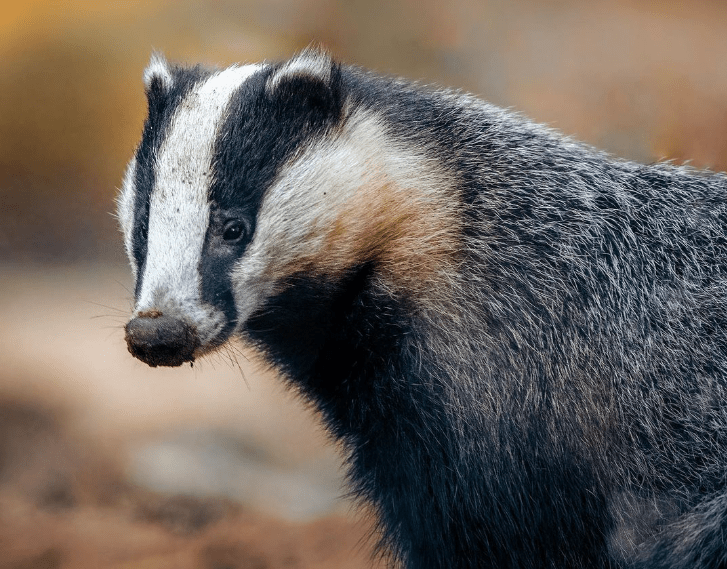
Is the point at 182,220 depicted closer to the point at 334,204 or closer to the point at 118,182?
the point at 334,204

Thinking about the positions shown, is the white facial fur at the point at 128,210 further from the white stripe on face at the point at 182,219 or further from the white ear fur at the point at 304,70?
the white ear fur at the point at 304,70

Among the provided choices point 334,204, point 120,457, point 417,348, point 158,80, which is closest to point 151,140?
point 158,80

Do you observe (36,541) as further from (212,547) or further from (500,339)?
(500,339)

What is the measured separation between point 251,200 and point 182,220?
0.49ft

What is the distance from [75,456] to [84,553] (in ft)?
2.08

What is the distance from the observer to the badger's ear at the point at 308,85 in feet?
6.68

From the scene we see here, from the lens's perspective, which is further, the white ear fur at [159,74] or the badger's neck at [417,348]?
the white ear fur at [159,74]

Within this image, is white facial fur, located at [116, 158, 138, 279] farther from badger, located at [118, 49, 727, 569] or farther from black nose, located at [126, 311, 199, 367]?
black nose, located at [126, 311, 199, 367]

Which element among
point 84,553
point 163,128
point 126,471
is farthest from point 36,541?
point 163,128

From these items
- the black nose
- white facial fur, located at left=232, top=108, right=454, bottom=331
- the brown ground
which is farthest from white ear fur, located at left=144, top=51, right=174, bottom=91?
the brown ground

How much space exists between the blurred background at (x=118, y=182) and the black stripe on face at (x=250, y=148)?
1565mm

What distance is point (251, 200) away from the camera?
6.42ft

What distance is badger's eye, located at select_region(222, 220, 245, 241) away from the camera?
1936mm

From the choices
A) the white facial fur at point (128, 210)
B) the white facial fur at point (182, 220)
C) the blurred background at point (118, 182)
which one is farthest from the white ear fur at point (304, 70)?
the blurred background at point (118, 182)
